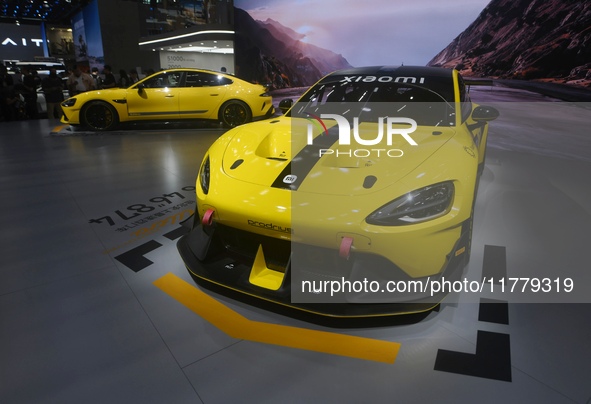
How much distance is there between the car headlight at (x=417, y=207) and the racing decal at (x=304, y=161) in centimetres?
44

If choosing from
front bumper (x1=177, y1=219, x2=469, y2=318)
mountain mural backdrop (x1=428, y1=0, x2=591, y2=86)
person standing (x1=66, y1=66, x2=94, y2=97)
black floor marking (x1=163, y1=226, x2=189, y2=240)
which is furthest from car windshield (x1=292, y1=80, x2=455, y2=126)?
person standing (x1=66, y1=66, x2=94, y2=97)

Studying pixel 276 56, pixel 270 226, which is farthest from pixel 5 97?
pixel 270 226

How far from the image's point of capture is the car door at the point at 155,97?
6789mm

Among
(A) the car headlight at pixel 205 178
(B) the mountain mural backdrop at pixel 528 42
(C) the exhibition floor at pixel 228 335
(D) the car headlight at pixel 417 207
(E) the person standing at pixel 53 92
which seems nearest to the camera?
(C) the exhibition floor at pixel 228 335

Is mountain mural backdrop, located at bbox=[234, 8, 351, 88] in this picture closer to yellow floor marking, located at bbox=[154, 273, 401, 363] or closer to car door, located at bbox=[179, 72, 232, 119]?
car door, located at bbox=[179, 72, 232, 119]

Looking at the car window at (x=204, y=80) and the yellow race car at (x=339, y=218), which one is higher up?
the car window at (x=204, y=80)

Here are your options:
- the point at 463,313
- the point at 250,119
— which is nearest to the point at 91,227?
the point at 463,313

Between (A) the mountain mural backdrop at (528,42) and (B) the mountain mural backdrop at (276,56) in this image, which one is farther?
(B) the mountain mural backdrop at (276,56)

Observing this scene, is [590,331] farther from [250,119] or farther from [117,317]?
[250,119]

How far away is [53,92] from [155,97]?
3.40 meters

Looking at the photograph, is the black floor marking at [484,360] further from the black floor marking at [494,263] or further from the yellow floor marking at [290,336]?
the black floor marking at [494,263]

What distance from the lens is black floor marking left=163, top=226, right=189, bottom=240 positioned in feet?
8.91

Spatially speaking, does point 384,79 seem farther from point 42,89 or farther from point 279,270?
point 42,89

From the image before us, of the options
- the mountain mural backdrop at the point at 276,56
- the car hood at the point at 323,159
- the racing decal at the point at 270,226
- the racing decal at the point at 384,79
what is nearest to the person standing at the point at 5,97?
the mountain mural backdrop at the point at 276,56
